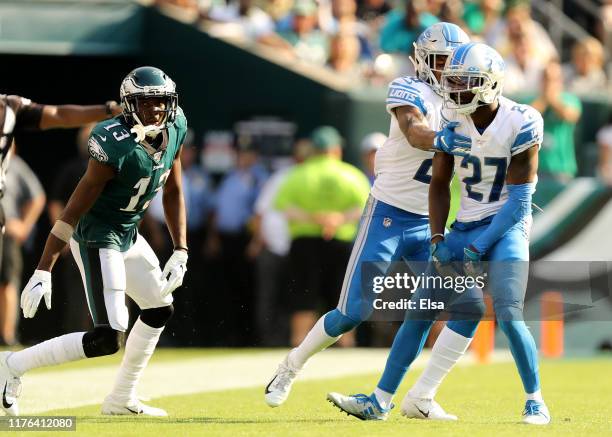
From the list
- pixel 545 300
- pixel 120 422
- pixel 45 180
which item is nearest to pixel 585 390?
pixel 545 300

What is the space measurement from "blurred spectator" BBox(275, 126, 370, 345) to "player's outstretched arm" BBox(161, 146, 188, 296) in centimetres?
480

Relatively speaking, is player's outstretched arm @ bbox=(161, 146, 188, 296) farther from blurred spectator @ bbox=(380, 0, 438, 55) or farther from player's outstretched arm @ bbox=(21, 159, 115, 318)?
blurred spectator @ bbox=(380, 0, 438, 55)

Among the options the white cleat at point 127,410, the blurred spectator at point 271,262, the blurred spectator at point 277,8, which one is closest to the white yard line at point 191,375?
the white cleat at point 127,410

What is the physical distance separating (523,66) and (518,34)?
0.37 metres

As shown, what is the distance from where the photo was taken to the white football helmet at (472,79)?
22.7 ft

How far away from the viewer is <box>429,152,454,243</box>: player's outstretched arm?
7105mm

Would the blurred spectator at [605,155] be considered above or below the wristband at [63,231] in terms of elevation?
below

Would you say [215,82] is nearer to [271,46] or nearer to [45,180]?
[271,46]

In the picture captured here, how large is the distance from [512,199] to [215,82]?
751 centimetres

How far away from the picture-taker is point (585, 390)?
9.38 metres

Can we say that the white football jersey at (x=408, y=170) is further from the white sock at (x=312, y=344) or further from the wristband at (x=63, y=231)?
the wristband at (x=63, y=231)

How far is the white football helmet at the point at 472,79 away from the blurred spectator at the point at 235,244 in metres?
6.44

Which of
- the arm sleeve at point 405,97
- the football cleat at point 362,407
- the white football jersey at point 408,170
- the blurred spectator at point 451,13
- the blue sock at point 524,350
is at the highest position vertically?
the arm sleeve at point 405,97

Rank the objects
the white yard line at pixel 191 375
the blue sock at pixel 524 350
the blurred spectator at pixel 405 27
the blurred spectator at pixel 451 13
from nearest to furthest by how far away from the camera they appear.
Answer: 1. the blue sock at pixel 524 350
2. the white yard line at pixel 191 375
3. the blurred spectator at pixel 405 27
4. the blurred spectator at pixel 451 13
